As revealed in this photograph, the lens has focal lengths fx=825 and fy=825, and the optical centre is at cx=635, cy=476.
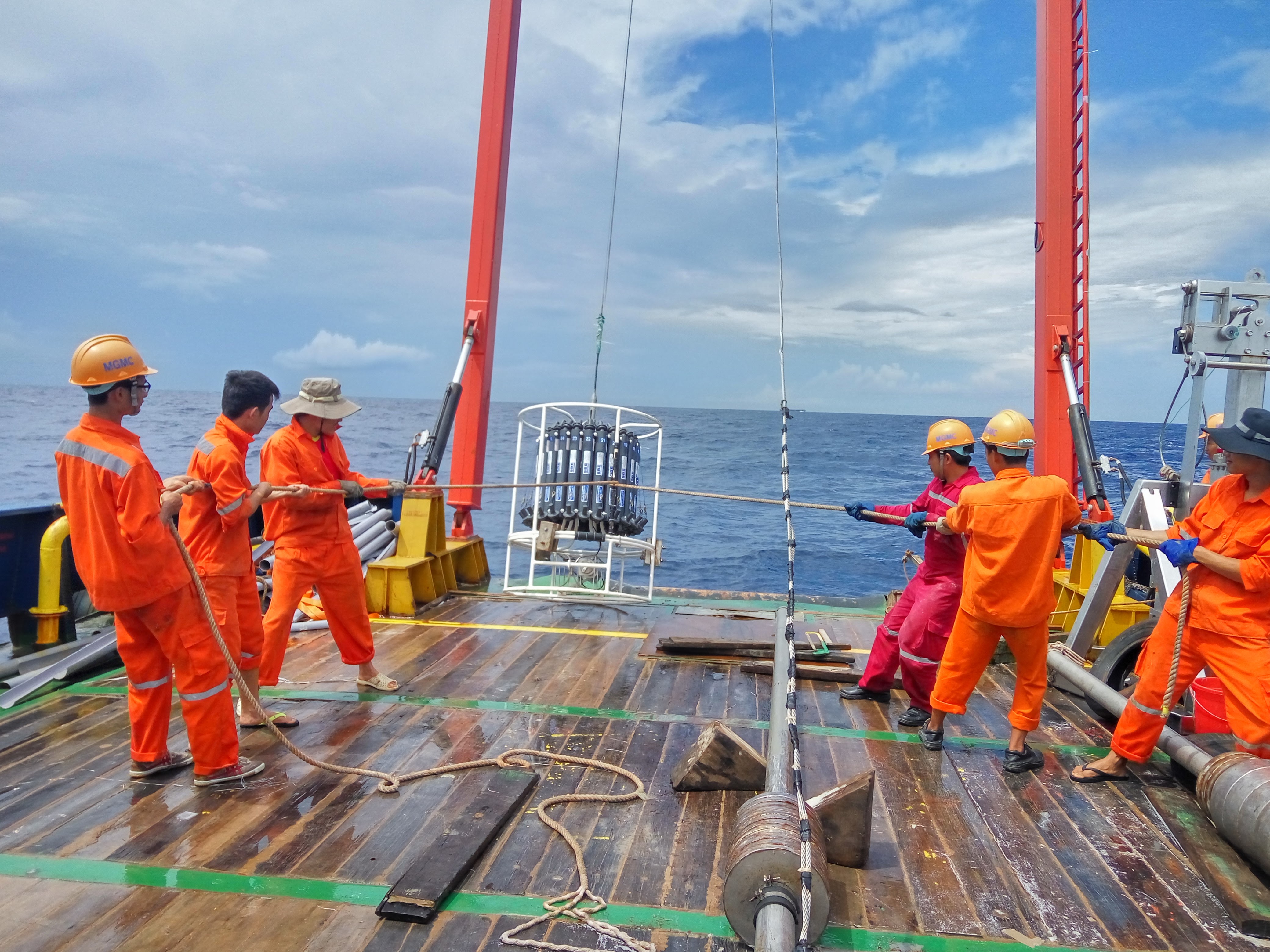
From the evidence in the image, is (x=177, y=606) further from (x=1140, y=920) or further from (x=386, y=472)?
(x=386, y=472)

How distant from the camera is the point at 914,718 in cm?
497

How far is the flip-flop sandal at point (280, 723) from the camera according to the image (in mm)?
4703

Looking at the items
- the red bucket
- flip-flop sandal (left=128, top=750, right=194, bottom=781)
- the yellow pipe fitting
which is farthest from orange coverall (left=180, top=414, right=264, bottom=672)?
Answer: the red bucket

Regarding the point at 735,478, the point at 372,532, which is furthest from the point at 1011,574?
the point at 735,478

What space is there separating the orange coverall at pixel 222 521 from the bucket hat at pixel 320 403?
518mm

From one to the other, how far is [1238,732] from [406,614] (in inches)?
229

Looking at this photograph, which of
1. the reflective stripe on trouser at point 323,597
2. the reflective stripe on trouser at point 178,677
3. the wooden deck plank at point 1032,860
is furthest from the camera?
the reflective stripe on trouser at point 323,597

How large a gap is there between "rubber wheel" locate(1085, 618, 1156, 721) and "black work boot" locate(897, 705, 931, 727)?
1027 mm

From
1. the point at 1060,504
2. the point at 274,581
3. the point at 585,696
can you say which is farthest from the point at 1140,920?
the point at 274,581

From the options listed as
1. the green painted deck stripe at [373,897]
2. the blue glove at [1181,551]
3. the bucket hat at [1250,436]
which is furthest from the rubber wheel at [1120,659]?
the green painted deck stripe at [373,897]

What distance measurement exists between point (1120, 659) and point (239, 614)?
521cm

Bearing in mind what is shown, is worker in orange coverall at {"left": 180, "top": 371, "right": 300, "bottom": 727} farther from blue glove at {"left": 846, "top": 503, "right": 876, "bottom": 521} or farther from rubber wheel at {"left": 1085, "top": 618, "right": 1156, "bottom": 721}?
rubber wheel at {"left": 1085, "top": 618, "right": 1156, "bottom": 721}

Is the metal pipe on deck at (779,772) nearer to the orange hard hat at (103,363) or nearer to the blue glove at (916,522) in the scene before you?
the blue glove at (916,522)

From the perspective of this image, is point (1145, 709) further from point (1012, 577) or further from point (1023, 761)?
point (1012, 577)
